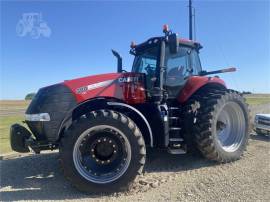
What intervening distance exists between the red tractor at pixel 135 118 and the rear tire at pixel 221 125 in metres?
0.02

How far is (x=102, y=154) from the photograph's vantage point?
5.04 meters

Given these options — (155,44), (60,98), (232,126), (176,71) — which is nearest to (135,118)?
(60,98)

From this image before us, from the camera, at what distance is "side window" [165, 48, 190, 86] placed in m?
6.33

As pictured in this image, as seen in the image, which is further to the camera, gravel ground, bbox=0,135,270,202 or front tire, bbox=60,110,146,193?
front tire, bbox=60,110,146,193

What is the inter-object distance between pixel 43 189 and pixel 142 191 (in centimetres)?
166

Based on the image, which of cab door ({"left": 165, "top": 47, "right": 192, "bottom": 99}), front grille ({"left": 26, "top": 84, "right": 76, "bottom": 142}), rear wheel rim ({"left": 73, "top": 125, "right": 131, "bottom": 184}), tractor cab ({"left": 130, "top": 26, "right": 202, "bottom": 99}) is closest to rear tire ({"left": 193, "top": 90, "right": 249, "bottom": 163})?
cab door ({"left": 165, "top": 47, "right": 192, "bottom": 99})

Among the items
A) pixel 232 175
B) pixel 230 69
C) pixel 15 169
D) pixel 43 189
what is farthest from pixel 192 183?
pixel 15 169

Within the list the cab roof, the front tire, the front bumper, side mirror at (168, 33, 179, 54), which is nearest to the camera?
the front tire

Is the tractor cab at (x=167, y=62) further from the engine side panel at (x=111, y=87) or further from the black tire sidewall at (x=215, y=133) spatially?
the black tire sidewall at (x=215, y=133)

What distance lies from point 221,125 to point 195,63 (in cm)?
159

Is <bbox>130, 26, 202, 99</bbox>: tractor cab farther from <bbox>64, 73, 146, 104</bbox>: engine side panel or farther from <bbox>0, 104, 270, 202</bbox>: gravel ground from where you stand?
<bbox>0, 104, 270, 202</bbox>: gravel ground

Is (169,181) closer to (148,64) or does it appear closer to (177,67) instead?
(177,67)

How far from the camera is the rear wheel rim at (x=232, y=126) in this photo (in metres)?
6.70

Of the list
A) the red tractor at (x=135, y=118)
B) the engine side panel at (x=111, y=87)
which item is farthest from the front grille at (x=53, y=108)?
the engine side panel at (x=111, y=87)
